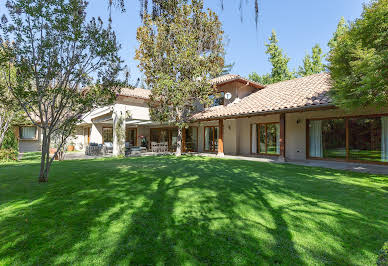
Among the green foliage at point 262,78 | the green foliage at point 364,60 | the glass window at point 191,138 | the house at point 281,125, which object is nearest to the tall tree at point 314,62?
the green foliage at point 262,78

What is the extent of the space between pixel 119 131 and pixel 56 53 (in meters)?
11.2

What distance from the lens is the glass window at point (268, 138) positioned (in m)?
15.3

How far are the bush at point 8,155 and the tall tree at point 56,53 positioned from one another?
10.1 m

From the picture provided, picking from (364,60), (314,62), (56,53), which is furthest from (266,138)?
(314,62)

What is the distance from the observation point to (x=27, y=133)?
23.3 metres

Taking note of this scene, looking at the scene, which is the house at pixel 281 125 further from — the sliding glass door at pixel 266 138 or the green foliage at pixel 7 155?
the green foliage at pixel 7 155

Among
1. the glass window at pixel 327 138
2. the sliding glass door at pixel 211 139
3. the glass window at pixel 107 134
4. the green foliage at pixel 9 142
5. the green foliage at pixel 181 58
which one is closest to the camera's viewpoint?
the glass window at pixel 327 138

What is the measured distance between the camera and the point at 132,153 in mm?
18500

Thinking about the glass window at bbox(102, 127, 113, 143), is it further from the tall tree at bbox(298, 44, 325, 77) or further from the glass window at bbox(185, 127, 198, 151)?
the tall tree at bbox(298, 44, 325, 77)

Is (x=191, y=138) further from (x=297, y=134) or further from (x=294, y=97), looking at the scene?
(x=294, y=97)

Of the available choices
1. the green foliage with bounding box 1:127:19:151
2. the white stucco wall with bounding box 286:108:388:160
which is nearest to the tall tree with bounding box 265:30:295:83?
the white stucco wall with bounding box 286:108:388:160

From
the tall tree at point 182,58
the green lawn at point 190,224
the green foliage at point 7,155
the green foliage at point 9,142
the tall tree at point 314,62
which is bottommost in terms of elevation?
the green lawn at point 190,224

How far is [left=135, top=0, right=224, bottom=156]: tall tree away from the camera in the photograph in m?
15.0

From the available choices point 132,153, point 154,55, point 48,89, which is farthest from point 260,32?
point 132,153
